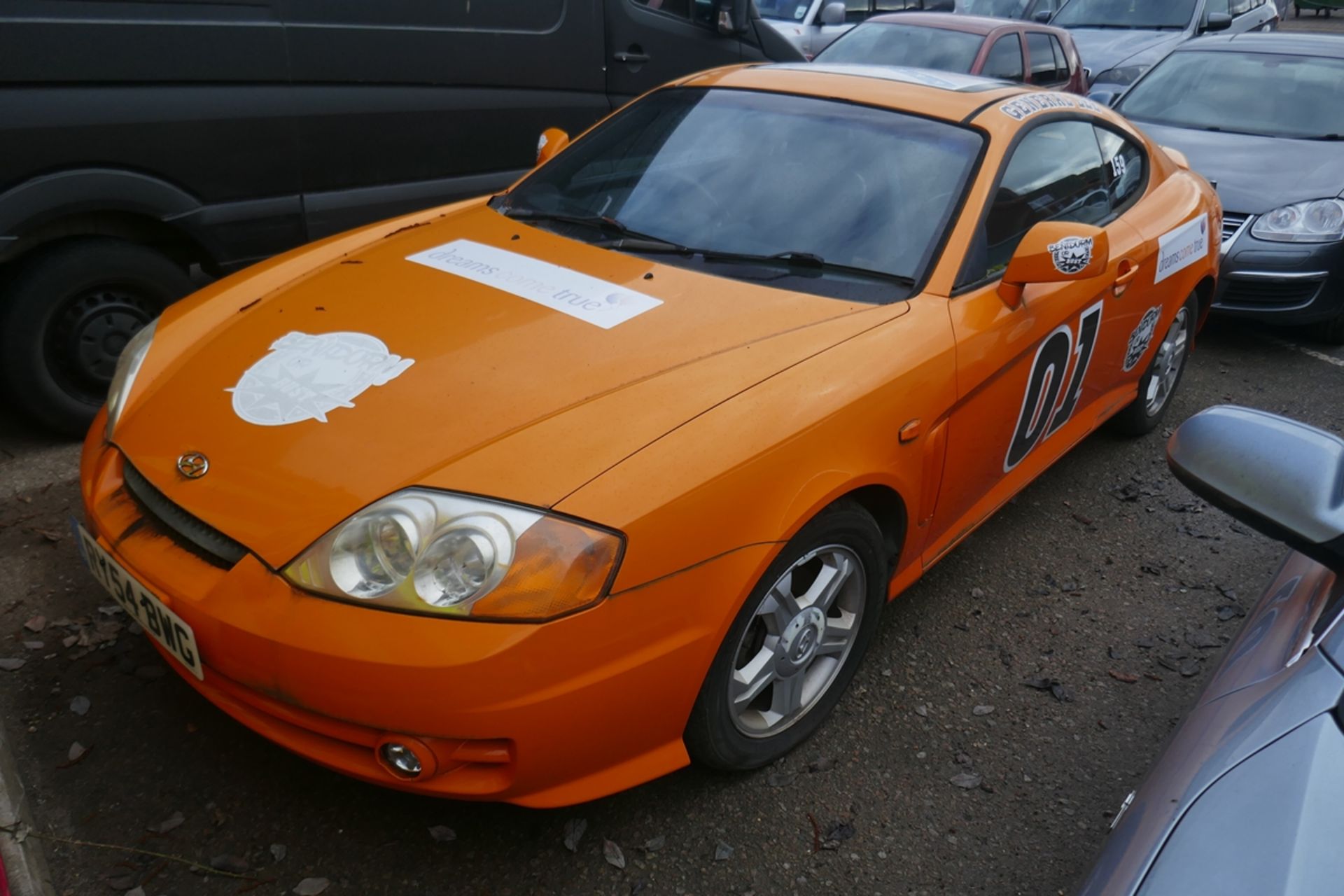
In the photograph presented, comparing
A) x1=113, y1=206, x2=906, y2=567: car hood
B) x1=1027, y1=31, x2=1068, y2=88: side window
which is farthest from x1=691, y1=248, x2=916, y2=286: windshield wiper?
x1=1027, y1=31, x2=1068, y2=88: side window

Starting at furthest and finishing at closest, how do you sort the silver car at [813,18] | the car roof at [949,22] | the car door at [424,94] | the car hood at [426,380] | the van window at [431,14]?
the silver car at [813,18] < the car roof at [949,22] < the car door at [424,94] < the van window at [431,14] < the car hood at [426,380]

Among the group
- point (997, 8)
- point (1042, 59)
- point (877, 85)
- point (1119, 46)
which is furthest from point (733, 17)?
point (997, 8)

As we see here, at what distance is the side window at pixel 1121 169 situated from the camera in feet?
11.9

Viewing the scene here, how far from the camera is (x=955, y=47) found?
8430 millimetres

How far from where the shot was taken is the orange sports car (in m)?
1.86

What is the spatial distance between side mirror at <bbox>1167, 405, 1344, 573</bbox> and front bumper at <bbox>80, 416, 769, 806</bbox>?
2.65ft

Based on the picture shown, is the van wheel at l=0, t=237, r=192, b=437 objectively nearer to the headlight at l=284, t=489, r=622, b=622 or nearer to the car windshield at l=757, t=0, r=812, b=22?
the headlight at l=284, t=489, r=622, b=622

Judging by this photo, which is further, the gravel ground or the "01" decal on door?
the "01" decal on door

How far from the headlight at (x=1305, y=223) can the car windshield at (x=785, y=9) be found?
22.7 ft

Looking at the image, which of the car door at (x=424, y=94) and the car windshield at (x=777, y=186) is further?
the car door at (x=424, y=94)

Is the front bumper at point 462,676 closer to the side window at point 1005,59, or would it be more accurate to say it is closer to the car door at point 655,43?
the car door at point 655,43

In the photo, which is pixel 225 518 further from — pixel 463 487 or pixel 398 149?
pixel 398 149

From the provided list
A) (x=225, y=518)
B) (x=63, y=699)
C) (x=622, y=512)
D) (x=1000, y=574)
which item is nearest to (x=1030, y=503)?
(x=1000, y=574)

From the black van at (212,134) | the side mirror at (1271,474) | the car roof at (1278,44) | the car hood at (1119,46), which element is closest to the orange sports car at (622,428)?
the side mirror at (1271,474)
